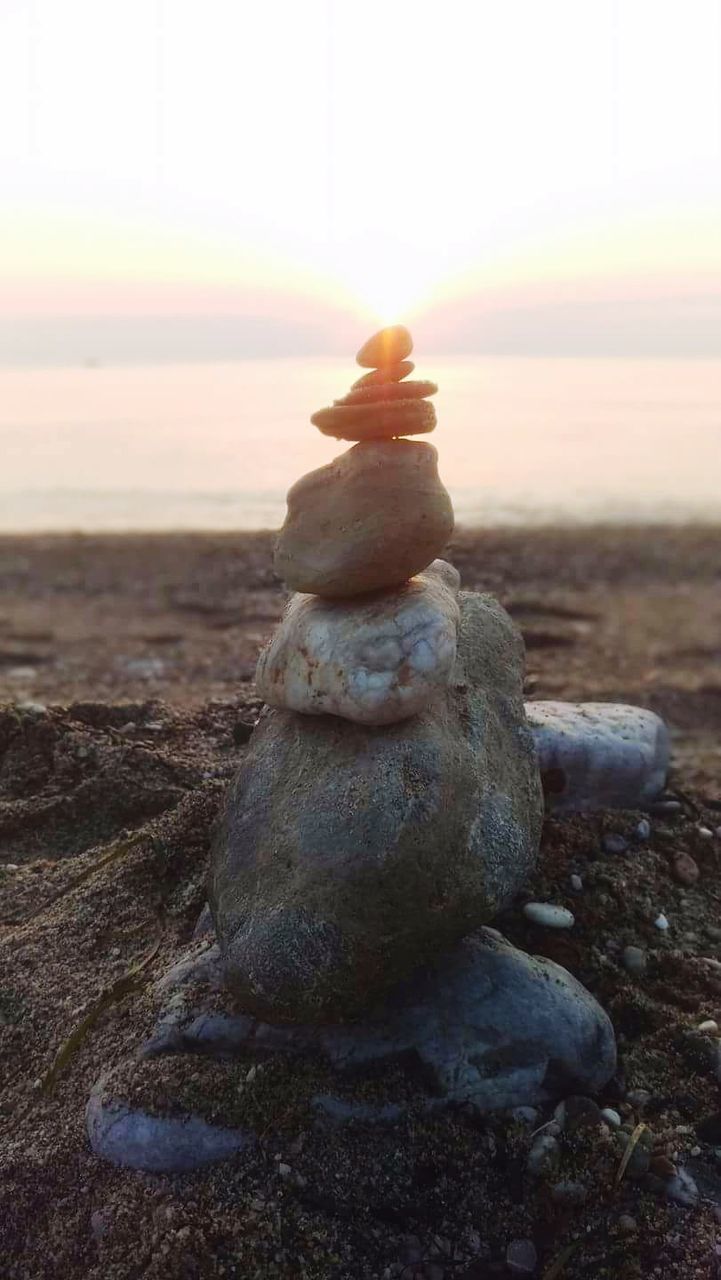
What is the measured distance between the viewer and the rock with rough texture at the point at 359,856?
3.04 metres

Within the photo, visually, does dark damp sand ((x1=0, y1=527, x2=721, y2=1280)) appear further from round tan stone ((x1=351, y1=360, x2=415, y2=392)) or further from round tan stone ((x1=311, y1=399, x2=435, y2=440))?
round tan stone ((x1=351, y1=360, x2=415, y2=392))

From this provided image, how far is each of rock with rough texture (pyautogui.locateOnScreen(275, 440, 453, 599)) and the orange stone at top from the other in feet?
0.87

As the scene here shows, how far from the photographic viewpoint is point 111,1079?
3.24m

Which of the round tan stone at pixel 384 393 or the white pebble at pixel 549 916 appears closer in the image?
the round tan stone at pixel 384 393

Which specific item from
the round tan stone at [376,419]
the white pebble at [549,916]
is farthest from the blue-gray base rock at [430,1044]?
the round tan stone at [376,419]

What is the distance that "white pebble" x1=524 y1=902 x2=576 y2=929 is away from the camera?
12.7 ft

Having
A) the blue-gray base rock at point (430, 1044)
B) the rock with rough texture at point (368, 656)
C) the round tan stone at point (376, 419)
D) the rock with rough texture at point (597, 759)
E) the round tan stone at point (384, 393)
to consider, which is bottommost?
the blue-gray base rock at point (430, 1044)

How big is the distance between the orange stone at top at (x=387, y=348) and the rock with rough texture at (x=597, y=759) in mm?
2188

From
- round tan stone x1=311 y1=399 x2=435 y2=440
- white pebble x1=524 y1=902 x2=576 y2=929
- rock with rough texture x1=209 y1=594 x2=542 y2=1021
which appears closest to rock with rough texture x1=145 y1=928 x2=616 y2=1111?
rock with rough texture x1=209 y1=594 x2=542 y2=1021

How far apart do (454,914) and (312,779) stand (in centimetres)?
65

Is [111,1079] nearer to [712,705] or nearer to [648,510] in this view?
[712,705]

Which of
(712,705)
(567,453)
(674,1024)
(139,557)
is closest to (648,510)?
(567,453)

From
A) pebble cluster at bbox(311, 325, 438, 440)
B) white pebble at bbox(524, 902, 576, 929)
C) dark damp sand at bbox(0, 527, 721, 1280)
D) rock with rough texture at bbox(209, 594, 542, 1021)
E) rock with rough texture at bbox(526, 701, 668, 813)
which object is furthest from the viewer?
rock with rough texture at bbox(526, 701, 668, 813)

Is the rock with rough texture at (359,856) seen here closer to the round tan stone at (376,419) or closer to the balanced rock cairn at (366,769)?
the balanced rock cairn at (366,769)
